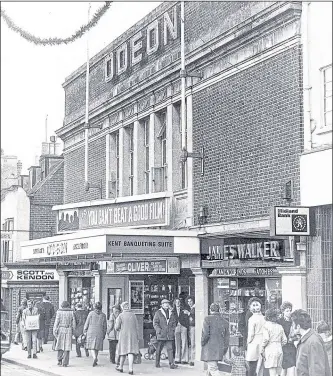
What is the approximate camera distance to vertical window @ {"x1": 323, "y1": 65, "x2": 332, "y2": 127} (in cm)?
1057

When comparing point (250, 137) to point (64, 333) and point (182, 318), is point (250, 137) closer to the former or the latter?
point (182, 318)

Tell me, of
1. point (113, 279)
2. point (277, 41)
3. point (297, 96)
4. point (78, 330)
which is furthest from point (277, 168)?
point (113, 279)

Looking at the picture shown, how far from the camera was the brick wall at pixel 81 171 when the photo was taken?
18.7m

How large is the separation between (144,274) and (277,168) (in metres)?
5.79

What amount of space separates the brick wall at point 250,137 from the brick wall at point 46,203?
866 cm

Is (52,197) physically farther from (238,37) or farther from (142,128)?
(238,37)

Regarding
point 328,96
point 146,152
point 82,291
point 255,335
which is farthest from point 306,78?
point 82,291

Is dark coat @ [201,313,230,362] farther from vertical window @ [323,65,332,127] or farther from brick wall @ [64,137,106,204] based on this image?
brick wall @ [64,137,106,204]

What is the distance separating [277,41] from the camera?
11.9 metres

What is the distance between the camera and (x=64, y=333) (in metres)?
14.7

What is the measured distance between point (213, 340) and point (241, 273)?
66.5 inches

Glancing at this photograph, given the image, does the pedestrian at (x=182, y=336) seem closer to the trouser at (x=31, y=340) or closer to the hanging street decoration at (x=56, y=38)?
the trouser at (x=31, y=340)

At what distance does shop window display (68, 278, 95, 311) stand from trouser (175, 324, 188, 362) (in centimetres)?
457

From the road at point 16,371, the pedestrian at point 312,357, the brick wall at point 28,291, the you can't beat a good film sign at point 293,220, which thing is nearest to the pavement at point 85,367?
the road at point 16,371
